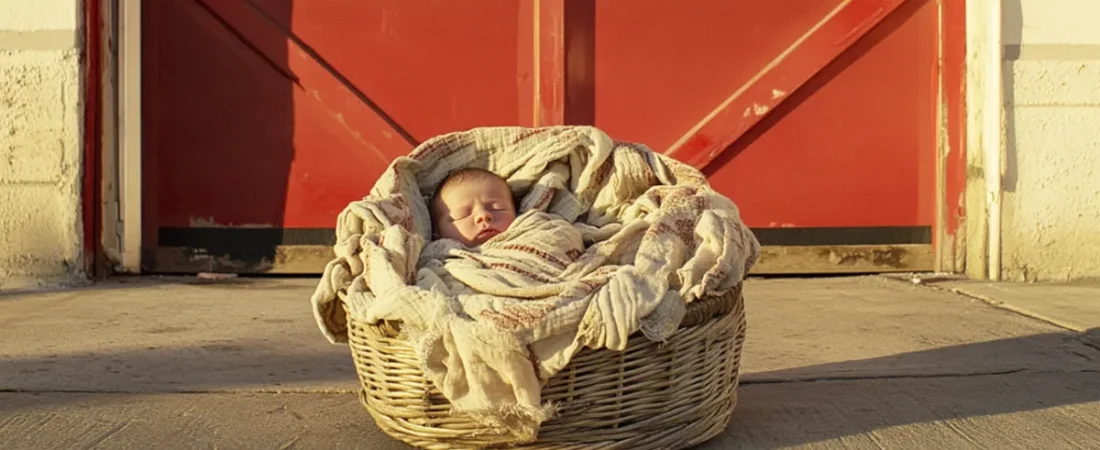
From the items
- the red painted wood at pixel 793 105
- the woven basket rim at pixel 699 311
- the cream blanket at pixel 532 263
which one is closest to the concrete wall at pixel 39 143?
the red painted wood at pixel 793 105

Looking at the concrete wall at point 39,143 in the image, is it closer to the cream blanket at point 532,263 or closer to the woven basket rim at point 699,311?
the cream blanket at point 532,263

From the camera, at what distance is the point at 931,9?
5211mm

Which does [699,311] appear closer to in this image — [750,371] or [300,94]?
[750,371]

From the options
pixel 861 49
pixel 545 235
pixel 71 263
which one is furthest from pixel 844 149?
pixel 71 263

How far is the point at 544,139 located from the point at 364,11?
2083mm

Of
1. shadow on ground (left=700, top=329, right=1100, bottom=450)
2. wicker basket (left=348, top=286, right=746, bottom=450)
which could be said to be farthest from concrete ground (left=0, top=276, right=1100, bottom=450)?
wicker basket (left=348, top=286, right=746, bottom=450)

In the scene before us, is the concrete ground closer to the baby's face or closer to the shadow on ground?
the shadow on ground

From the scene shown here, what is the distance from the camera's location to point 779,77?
5.17 m

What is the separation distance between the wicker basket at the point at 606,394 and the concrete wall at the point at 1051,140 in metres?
2.77

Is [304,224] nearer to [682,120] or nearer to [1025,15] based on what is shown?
[682,120]

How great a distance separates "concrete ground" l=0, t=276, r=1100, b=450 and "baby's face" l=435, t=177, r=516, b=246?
49 centimetres

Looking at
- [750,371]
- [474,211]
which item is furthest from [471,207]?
[750,371]

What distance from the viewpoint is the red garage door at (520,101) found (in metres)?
5.17

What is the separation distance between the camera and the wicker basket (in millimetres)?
2492
